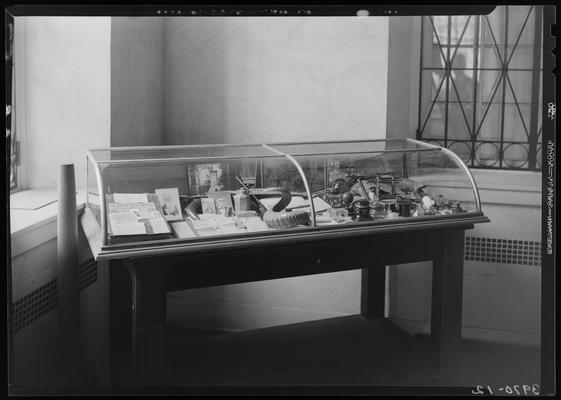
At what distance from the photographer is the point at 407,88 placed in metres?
3.01

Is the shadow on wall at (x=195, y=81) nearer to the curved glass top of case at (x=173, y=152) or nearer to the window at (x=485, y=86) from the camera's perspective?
the curved glass top of case at (x=173, y=152)

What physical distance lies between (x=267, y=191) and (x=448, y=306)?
0.72m

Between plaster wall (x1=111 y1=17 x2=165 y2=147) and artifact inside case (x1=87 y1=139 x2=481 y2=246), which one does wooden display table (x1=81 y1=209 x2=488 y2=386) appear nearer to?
artifact inside case (x1=87 y1=139 x2=481 y2=246)

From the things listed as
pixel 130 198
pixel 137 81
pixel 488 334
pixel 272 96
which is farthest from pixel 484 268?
pixel 137 81

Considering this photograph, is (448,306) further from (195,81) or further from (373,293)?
(195,81)

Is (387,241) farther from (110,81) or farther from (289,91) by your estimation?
(110,81)

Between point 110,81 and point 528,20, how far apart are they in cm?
162

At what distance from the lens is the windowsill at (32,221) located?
202 centimetres

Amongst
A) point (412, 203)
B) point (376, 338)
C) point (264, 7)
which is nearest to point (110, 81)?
point (264, 7)

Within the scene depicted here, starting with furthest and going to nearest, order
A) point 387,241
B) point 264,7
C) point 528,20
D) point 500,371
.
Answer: point 528,20 < point 387,241 < point 500,371 < point 264,7

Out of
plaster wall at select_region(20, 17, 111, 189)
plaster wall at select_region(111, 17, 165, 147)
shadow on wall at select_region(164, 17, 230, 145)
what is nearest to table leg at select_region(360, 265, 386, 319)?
shadow on wall at select_region(164, 17, 230, 145)

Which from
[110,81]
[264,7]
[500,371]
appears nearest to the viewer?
[264,7]

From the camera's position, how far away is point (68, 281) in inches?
86.1

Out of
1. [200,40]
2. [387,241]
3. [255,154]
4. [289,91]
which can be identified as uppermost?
[200,40]
